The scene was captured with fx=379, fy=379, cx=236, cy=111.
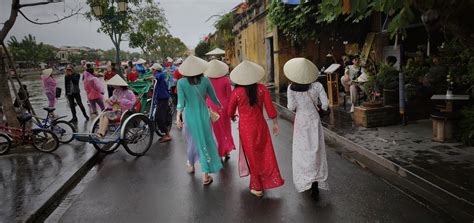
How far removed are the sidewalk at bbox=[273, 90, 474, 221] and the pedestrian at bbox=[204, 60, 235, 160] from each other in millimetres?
2386

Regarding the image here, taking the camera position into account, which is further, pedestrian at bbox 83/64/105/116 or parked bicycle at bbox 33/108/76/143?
pedestrian at bbox 83/64/105/116

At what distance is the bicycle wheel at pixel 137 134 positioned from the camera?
23.1 feet

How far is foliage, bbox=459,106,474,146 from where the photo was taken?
643 cm

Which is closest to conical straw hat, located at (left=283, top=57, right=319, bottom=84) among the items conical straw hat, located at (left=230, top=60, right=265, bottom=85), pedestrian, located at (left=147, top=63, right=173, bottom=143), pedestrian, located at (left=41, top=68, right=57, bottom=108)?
conical straw hat, located at (left=230, top=60, right=265, bottom=85)

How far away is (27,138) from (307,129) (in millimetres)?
5817

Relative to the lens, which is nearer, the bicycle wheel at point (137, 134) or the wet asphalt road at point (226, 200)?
the wet asphalt road at point (226, 200)

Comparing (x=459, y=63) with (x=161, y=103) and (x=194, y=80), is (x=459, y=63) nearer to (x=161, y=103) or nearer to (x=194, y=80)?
(x=194, y=80)

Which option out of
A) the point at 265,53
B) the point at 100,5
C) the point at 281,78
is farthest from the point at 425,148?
the point at 265,53

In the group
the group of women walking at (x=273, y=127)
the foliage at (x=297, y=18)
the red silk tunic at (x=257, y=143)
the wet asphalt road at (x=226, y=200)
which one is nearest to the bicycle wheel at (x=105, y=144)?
the wet asphalt road at (x=226, y=200)

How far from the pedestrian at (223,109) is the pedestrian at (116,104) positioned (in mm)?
1878

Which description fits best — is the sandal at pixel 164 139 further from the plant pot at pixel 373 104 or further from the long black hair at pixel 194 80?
the plant pot at pixel 373 104

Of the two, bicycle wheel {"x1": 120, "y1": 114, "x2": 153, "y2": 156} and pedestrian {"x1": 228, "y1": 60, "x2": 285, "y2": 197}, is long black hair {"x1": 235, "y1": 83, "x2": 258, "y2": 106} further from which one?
bicycle wheel {"x1": 120, "y1": 114, "x2": 153, "y2": 156}

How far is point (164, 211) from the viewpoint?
4.52 m

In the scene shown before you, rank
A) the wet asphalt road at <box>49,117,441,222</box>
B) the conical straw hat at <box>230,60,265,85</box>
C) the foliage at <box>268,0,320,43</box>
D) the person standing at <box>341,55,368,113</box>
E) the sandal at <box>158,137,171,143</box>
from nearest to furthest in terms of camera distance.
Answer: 1. the wet asphalt road at <box>49,117,441,222</box>
2. the conical straw hat at <box>230,60,265,85</box>
3. the sandal at <box>158,137,171,143</box>
4. the person standing at <box>341,55,368,113</box>
5. the foliage at <box>268,0,320,43</box>
